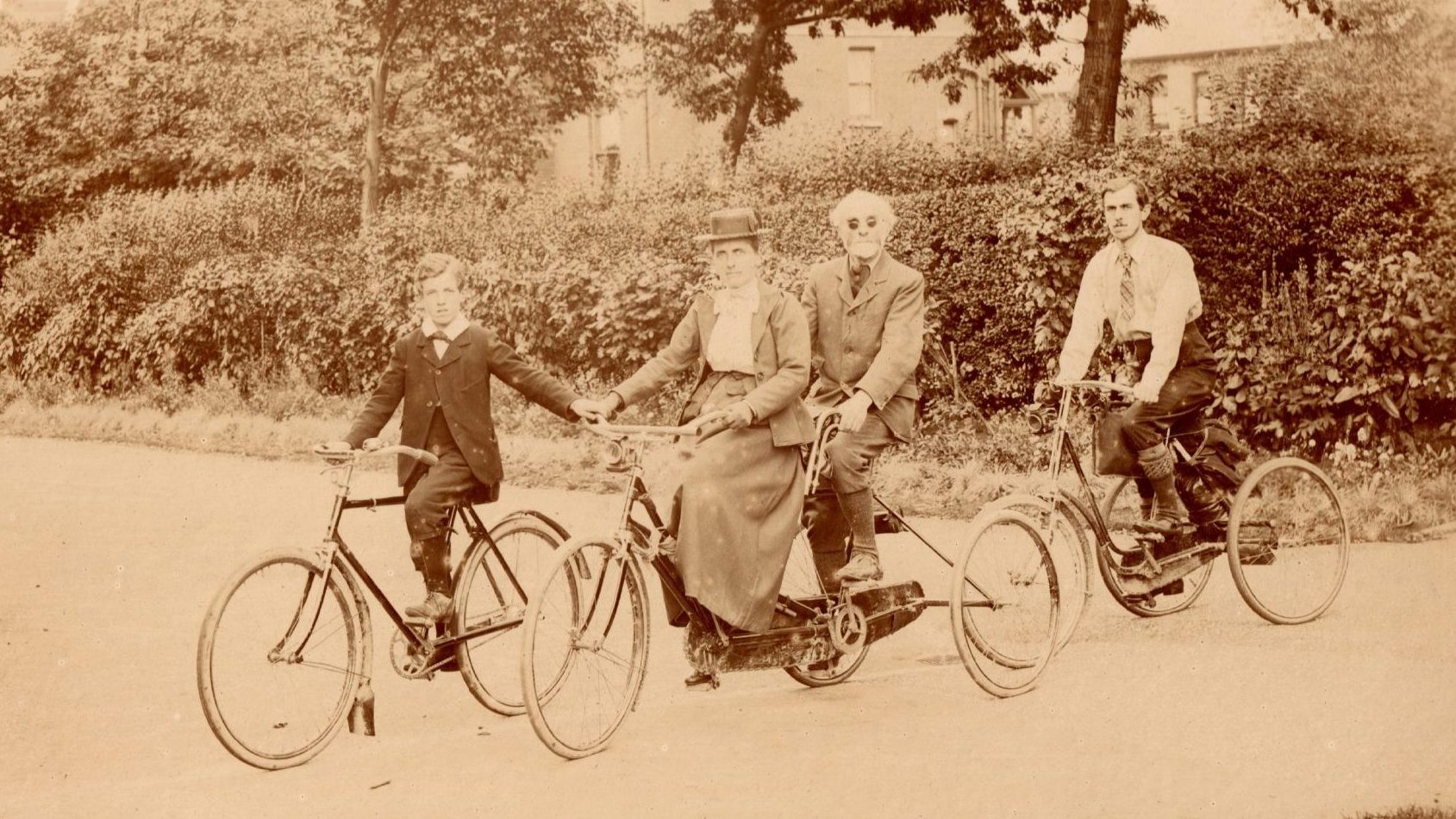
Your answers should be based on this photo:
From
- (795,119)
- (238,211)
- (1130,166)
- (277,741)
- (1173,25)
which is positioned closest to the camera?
(277,741)

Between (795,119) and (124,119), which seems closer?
(124,119)

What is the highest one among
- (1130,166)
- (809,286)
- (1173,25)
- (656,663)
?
(1173,25)

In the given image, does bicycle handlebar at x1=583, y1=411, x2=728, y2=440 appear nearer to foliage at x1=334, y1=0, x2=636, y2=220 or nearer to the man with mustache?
the man with mustache

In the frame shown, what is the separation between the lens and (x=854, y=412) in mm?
6121

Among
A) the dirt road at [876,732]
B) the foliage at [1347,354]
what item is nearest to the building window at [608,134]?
the foliage at [1347,354]

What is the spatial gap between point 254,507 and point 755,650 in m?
7.02

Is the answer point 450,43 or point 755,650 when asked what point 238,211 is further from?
point 755,650

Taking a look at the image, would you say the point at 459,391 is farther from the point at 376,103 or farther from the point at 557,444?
the point at 376,103

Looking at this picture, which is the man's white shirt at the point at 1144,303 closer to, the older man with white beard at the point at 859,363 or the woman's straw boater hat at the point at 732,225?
the older man with white beard at the point at 859,363

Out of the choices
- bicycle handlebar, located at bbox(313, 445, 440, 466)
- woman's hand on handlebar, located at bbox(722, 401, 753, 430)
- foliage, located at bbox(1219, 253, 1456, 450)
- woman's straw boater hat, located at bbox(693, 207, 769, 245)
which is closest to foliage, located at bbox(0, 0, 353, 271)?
bicycle handlebar, located at bbox(313, 445, 440, 466)

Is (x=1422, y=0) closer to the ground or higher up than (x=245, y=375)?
higher up

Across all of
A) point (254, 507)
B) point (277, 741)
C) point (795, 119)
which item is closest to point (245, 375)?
point (254, 507)

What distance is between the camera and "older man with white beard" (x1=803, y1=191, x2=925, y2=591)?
20.5ft

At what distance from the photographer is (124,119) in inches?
784
